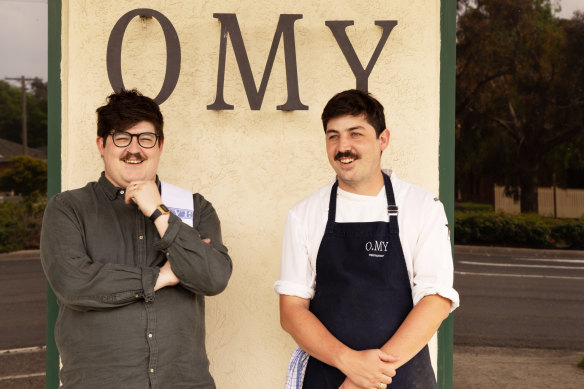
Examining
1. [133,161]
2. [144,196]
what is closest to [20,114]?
[133,161]

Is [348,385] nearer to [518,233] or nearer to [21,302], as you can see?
[21,302]

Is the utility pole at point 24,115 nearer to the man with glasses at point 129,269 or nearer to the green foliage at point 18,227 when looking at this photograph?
the green foliage at point 18,227

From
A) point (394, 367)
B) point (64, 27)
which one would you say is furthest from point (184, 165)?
point (394, 367)

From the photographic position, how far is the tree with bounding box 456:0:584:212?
17.1 metres

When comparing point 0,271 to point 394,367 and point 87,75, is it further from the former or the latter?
point 394,367

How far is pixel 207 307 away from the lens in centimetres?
303

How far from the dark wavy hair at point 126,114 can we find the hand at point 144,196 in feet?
0.70

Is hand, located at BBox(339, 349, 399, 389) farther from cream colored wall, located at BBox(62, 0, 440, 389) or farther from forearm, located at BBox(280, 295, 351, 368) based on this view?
cream colored wall, located at BBox(62, 0, 440, 389)

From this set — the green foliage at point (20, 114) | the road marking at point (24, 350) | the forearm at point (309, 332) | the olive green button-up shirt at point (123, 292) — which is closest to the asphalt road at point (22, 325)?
the road marking at point (24, 350)

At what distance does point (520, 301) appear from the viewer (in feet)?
29.3

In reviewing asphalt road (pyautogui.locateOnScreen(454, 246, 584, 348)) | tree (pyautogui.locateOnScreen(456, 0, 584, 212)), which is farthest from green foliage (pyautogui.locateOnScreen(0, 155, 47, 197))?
tree (pyautogui.locateOnScreen(456, 0, 584, 212))

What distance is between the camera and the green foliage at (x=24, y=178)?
1566 cm

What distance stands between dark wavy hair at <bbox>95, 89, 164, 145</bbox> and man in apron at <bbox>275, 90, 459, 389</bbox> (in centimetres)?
64

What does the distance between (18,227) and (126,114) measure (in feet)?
38.5
